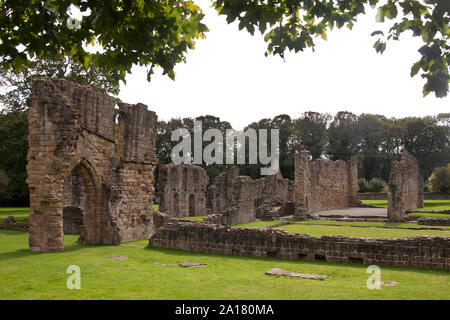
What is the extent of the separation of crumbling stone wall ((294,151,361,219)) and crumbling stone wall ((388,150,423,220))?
521cm

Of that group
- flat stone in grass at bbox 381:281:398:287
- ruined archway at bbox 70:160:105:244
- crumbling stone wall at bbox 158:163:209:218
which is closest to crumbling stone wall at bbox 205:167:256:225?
crumbling stone wall at bbox 158:163:209:218

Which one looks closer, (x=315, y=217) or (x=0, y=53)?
(x=0, y=53)

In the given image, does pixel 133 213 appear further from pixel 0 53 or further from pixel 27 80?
pixel 27 80

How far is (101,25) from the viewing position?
524 centimetres

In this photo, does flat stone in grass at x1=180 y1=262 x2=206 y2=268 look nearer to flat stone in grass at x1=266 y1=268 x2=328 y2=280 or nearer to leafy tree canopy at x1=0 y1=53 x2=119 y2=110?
flat stone in grass at x1=266 y1=268 x2=328 y2=280

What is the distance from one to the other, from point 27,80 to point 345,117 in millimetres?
43997

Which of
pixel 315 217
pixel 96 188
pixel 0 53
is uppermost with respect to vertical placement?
pixel 0 53

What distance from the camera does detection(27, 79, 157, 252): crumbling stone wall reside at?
12617mm

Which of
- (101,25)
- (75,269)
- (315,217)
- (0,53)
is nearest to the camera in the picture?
(101,25)

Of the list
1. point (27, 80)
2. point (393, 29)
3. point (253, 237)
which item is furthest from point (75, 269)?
point (27, 80)

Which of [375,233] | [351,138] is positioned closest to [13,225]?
[375,233]

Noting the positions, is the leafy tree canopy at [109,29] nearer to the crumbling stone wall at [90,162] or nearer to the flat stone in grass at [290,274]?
the flat stone in grass at [290,274]

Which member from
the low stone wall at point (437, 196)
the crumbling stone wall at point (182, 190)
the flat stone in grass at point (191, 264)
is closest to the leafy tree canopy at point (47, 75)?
the crumbling stone wall at point (182, 190)
